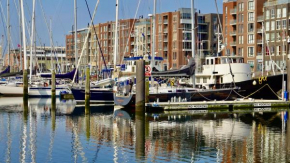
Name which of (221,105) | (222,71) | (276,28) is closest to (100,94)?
(221,105)

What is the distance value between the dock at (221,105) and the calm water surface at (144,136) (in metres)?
1.01

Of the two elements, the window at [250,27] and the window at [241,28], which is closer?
the window at [250,27]

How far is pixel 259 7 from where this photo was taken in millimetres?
102375

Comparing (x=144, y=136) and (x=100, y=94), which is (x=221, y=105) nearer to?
(x=100, y=94)

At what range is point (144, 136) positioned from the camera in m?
32.8

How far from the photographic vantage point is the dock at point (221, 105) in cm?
4634

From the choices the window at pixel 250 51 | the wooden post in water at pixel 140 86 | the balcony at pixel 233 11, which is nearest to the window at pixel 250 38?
the window at pixel 250 51

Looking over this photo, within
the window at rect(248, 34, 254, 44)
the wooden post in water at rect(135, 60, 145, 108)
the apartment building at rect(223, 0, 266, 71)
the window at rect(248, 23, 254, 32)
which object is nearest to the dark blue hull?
the wooden post in water at rect(135, 60, 145, 108)

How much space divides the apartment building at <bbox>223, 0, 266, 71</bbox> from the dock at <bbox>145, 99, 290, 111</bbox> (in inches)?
2042

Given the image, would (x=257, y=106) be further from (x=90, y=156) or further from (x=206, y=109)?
(x=90, y=156)

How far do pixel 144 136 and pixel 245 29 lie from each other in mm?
75999

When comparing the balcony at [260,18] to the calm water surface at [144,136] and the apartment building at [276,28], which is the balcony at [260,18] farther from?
the calm water surface at [144,136]

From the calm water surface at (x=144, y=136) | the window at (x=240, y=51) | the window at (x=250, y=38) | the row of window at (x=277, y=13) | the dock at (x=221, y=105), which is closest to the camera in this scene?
the calm water surface at (x=144, y=136)

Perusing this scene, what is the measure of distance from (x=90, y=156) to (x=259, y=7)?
82.7m
